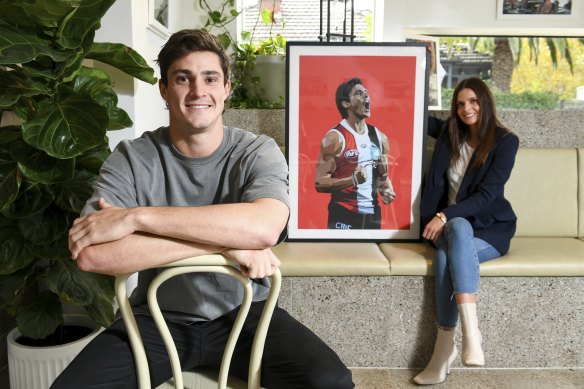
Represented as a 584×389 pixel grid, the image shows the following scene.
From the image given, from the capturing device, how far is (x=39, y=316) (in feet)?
6.53

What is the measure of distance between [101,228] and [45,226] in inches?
25.8

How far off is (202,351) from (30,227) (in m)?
0.79

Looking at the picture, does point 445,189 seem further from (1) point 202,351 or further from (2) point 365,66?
(1) point 202,351

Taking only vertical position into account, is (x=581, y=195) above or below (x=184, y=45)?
below

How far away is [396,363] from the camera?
2.54 m

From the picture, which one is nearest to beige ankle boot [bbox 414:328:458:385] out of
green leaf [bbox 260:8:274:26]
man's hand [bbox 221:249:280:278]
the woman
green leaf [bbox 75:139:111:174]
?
the woman

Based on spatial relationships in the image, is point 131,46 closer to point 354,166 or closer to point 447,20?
point 354,166

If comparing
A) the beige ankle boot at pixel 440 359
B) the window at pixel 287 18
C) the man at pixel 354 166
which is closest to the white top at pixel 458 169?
the man at pixel 354 166

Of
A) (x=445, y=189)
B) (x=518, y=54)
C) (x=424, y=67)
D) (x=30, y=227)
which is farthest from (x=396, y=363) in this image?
(x=518, y=54)

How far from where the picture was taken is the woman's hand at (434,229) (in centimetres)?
250

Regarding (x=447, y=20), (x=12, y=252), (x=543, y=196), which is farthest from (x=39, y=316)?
(x=447, y=20)

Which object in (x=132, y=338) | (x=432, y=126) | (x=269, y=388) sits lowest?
(x=269, y=388)

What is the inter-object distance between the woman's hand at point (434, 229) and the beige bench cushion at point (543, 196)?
0.61 meters

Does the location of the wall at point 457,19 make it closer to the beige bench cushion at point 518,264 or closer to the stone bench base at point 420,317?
the beige bench cushion at point 518,264
